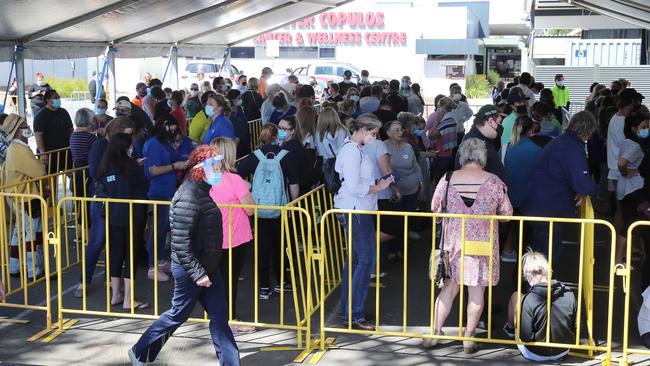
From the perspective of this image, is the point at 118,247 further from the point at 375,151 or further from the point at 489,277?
the point at 489,277

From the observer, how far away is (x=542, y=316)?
639 centimetres

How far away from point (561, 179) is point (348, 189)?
1.94 meters

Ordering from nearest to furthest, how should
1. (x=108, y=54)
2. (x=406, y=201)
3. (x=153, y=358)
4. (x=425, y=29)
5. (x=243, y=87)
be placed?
1. (x=153, y=358)
2. (x=406, y=201)
3. (x=108, y=54)
4. (x=243, y=87)
5. (x=425, y=29)

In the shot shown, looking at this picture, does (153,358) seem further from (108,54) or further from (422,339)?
(108,54)

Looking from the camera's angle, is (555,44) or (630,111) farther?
(555,44)

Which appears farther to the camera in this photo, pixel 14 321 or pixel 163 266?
pixel 163 266

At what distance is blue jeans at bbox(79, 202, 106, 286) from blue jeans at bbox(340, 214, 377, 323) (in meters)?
2.37

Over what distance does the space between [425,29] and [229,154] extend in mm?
42794

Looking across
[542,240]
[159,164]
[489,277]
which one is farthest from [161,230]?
[542,240]

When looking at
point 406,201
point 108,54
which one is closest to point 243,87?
point 108,54

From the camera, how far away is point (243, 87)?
18.4 metres

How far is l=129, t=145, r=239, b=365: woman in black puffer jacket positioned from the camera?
5.71m

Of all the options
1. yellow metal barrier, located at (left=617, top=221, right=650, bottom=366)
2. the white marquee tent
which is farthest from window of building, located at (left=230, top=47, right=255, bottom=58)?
yellow metal barrier, located at (left=617, top=221, right=650, bottom=366)

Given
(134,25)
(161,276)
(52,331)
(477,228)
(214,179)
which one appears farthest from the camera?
(134,25)
